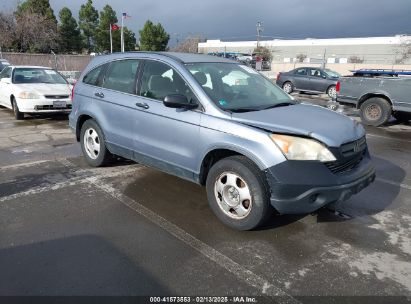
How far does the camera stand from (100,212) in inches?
169

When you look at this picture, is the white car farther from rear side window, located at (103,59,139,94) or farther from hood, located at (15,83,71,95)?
rear side window, located at (103,59,139,94)

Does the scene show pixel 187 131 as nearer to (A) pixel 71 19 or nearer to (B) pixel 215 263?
(B) pixel 215 263

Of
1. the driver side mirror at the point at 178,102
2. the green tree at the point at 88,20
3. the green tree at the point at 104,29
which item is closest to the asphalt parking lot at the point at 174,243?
the driver side mirror at the point at 178,102

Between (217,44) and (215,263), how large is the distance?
92252mm

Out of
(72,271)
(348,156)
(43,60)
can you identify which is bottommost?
(72,271)

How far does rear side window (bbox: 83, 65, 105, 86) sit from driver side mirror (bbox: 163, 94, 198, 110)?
6.54ft

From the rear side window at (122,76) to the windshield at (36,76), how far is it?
6.51 metres

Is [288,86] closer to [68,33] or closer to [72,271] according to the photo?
[72,271]

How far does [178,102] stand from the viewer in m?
4.05

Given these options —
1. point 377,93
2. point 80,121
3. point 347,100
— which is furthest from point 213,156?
point 347,100

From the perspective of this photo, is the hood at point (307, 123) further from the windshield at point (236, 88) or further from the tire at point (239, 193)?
the tire at point (239, 193)

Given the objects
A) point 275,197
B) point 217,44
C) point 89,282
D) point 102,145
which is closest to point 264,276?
point 275,197

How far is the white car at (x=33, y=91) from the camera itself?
391 inches

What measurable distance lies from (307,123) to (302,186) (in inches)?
28.1
